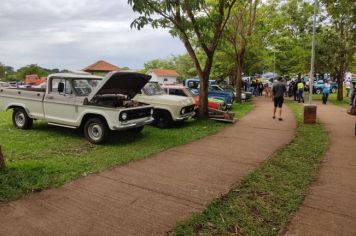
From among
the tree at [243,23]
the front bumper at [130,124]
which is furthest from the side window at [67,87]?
the tree at [243,23]

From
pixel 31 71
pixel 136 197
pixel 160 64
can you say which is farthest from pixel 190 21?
pixel 160 64

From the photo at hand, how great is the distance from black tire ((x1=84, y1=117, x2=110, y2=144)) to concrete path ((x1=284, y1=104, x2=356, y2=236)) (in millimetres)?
5152

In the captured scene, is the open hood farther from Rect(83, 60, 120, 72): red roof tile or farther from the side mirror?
Rect(83, 60, 120, 72): red roof tile

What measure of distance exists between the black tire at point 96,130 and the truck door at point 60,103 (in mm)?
543

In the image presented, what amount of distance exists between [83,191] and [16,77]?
258ft

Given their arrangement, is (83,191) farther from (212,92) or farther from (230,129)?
(212,92)

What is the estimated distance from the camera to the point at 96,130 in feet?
28.5

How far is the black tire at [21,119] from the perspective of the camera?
1023 cm

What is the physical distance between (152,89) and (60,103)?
3789 mm

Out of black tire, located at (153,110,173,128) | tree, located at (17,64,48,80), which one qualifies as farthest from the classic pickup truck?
tree, located at (17,64,48,80)

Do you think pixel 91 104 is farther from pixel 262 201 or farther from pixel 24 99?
pixel 262 201

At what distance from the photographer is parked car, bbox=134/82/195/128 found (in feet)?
36.7

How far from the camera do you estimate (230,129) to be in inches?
→ 450

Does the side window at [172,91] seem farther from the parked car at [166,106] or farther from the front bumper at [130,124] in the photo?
the front bumper at [130,124]
